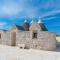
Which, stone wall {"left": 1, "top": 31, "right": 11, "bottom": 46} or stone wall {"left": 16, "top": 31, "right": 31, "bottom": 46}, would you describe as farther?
→ stone wall {"left": 1, "top": 31, "right": 11, "bottom": 46}

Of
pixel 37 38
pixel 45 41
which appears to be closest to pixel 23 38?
pixel 37 38

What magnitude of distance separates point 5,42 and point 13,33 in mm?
1324

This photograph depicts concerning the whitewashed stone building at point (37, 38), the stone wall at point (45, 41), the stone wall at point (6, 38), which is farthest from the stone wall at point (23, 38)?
the stone wall at point (6, 38)

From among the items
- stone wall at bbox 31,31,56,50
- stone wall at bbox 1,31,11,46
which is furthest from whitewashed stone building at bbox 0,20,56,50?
stone wall at bbox 1,31,11,46

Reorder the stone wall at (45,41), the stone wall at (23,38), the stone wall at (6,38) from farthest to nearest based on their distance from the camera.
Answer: the stone wall at (6,38)
the stone wall at (23,38)
the stone wall at (45,41)

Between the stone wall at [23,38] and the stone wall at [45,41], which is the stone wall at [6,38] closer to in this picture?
the stone wall at [23,38]

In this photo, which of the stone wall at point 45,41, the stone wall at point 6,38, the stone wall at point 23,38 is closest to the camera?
the stone wall at point 45,41

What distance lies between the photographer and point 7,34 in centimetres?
1714

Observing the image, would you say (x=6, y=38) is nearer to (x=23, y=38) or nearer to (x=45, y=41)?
(x=23, y=38)

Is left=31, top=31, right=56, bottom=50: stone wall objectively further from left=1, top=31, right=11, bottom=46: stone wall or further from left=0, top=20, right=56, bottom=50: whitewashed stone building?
left=1, top=31, right=11, bottom=46: stone wall

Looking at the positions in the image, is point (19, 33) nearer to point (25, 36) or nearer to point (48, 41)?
point (25, 36)

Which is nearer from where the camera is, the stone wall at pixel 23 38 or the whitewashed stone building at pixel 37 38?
the whitewashed stone building at pixel 37 38

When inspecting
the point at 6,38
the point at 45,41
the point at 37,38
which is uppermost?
the point at 6,38

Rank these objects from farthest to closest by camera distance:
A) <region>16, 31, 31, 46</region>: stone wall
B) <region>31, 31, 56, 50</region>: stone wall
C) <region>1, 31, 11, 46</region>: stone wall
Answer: <region>1, 31, 11, 46</region>: stone wall
<region>16, 31, 31, 46</region>: stone wall
<region>31, 31, 56, 50</region>: stone wall
